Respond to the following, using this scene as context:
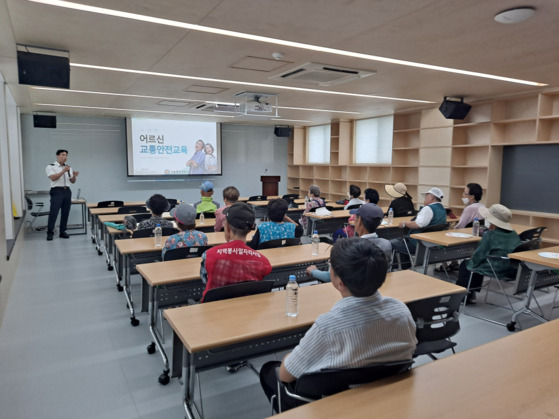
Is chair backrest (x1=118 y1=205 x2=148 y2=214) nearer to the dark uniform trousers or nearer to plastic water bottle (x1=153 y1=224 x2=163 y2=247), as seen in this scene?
the dark uniform trousers

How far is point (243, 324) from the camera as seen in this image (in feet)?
6.40

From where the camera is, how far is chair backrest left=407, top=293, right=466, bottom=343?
6.51 ft

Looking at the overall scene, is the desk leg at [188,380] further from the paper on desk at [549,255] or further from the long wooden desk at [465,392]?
the paper on desk at [549,255]

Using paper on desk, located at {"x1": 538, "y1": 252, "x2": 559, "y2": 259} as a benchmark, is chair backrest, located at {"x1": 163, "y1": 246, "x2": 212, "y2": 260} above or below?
above

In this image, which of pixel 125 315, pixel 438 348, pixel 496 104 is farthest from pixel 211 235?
pixel 496 104

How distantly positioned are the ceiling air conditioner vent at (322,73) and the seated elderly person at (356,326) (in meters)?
3.41

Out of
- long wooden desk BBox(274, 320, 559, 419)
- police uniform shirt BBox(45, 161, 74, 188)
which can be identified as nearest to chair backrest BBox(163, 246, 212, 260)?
long wooden desk BBox(274, 320, 559, 419)

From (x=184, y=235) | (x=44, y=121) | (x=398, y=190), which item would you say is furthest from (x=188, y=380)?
(x=44, y=121)

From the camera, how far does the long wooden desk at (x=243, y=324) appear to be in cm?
183

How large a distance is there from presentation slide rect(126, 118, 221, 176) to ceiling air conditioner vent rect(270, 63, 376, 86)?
619cm

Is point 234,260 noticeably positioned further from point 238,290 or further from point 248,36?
point 248,36

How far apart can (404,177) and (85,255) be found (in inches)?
279

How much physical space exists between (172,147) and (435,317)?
32.0 feet

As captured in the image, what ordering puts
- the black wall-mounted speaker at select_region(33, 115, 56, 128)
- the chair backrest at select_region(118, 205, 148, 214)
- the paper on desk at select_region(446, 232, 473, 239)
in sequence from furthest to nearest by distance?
the black wall-mounted speaker at select_region(33, 115, 56, 128) < the chair backrest at select_region(118, 205, 148, 214) < the paper on desk at select_region(446, 232, 473, 239)
